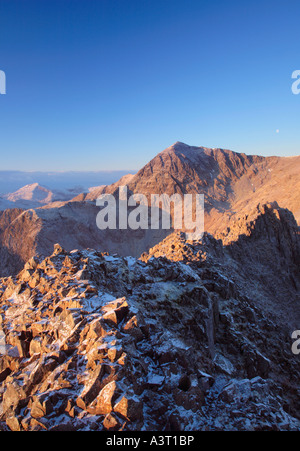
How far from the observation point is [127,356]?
8648 millimetres

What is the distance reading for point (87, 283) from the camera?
1243cm

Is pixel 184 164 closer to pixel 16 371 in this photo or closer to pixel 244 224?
pixel 244 224

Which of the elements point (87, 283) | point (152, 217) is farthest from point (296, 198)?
point (87, 283)

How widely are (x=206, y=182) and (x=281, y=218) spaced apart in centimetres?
6570
